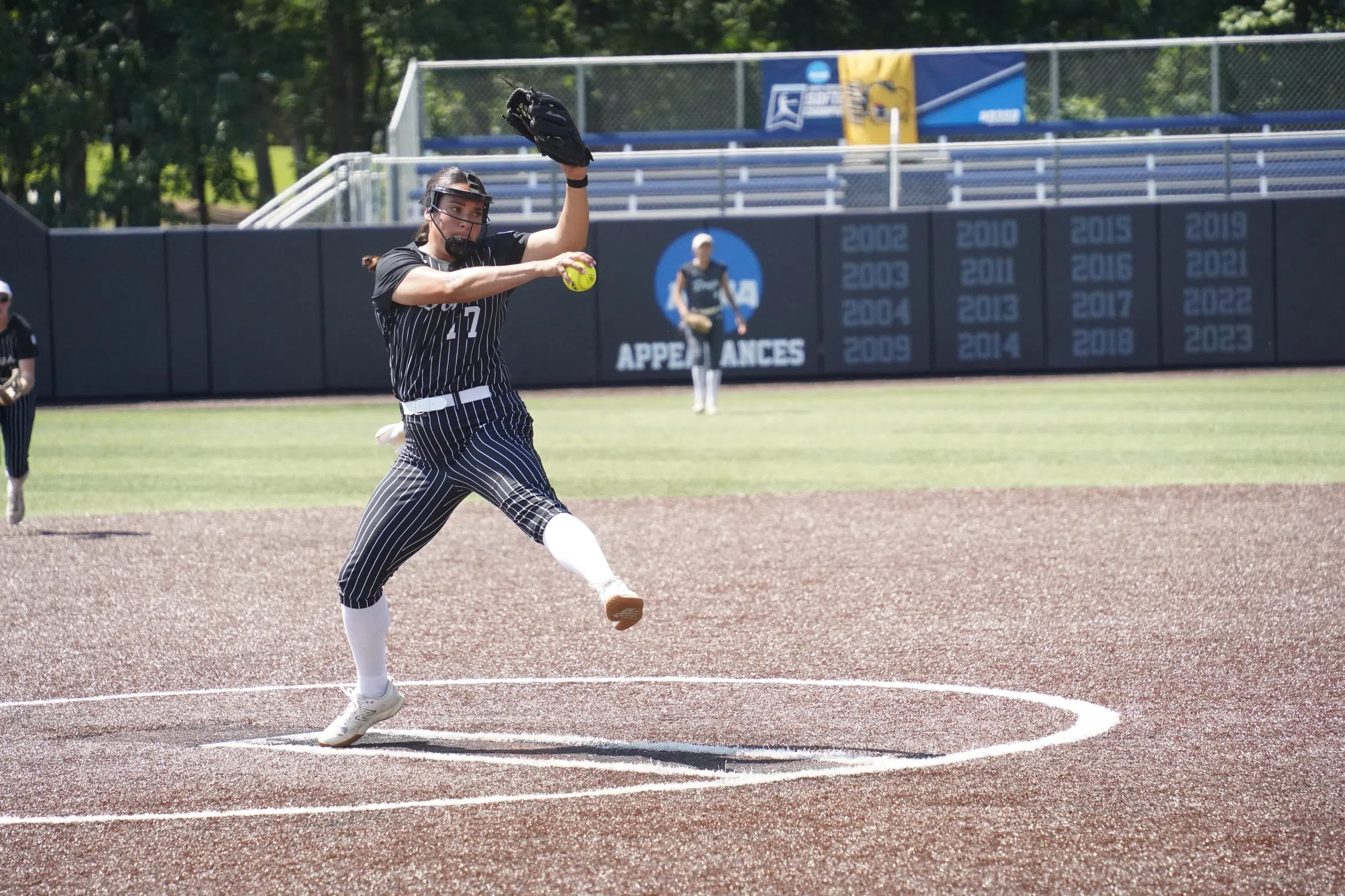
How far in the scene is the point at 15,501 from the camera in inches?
472

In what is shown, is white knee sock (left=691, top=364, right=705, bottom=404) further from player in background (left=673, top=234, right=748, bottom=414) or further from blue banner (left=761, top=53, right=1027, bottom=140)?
blue banner (left=761, top=53, right=1027, bottom=140)

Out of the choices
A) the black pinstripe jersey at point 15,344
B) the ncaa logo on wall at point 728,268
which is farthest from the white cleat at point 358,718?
the ncaa logo on wall at point 728,268

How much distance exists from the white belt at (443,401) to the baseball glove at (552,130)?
35.0 inches

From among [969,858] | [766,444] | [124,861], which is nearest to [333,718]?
[124,861]

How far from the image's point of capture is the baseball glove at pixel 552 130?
5918mm

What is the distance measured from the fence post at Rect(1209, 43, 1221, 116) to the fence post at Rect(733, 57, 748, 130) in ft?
24.6

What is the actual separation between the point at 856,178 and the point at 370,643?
20039mm

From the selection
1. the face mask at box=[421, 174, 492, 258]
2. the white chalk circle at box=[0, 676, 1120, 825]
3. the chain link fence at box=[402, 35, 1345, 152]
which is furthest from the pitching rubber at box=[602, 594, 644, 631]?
the chain link fence at box=[402, 35, 1345, 152]

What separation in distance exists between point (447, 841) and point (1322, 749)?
2.98 metres

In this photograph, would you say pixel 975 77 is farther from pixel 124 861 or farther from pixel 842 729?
pixel 124 861

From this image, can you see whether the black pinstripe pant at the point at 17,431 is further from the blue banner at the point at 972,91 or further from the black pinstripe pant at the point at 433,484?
the blue banner at the point at 972,91

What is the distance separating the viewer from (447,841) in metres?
4.65

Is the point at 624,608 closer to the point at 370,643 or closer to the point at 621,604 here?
the point at 621,604

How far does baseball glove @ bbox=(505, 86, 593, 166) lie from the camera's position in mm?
5918
